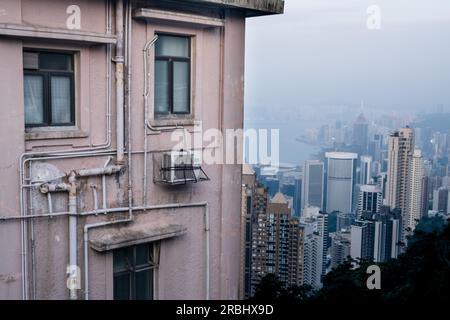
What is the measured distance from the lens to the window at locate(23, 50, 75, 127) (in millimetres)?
7008

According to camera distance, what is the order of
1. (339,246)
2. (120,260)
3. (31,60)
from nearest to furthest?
(31,60) < (120,260) < (339,246)

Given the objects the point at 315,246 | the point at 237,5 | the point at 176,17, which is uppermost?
the point at 237,5

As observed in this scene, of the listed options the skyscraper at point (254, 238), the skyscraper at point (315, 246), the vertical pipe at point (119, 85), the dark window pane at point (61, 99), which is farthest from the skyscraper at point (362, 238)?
the dark window pane at point (61, 99)

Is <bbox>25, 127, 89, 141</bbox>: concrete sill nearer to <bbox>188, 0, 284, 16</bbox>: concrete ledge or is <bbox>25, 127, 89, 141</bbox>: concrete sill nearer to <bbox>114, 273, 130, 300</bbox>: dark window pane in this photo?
<bbox>114, 273, 130, 300</bbox>: dark window pane

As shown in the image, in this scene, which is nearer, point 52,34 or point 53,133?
point 52,34

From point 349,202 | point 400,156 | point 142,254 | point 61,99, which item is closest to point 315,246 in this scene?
point 349,202

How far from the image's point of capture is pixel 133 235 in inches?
313

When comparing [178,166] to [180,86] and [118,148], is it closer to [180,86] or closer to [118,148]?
[118,148]

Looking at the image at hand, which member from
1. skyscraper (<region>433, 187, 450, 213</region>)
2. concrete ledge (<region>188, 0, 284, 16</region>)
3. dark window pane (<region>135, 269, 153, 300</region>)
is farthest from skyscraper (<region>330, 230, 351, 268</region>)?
dark window pane (<region>135, 269, 153, 300</region>)

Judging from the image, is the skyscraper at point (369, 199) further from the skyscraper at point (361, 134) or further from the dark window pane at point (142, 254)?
the dark window pane at point (142, 254)

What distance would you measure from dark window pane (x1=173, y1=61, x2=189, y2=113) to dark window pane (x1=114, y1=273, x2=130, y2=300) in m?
2.55

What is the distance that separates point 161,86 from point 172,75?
0.82 feet

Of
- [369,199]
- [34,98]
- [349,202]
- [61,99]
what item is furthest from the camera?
[369,199]

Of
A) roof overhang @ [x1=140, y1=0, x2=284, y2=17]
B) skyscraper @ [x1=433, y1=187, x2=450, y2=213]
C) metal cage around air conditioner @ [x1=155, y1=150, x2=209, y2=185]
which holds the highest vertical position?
roof overhang @ [x1=140, y1=0, x2=284, y2=17]
